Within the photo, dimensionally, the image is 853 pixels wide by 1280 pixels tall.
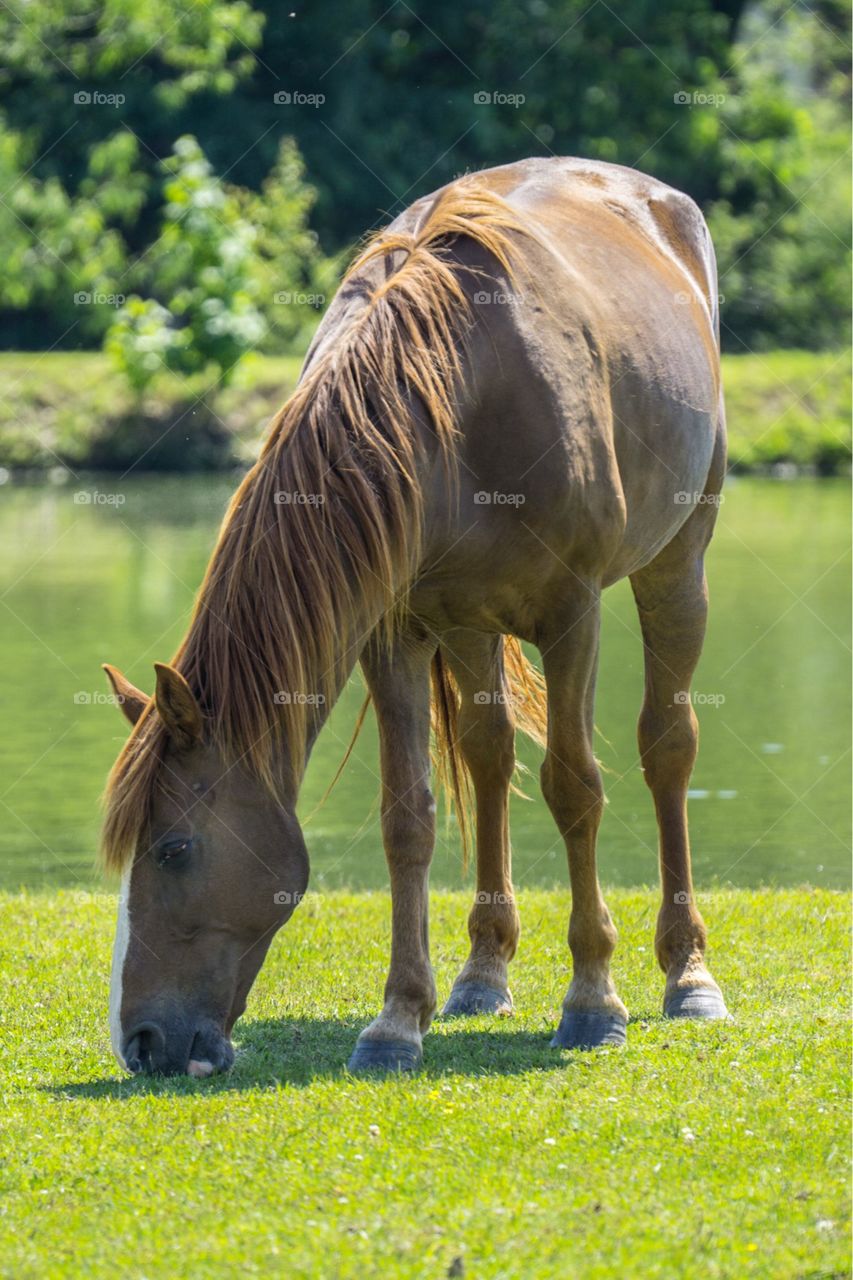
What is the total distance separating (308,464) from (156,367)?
78.4 ft

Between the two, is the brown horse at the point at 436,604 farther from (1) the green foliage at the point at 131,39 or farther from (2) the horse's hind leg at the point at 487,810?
(1) the green foliage at the point at 131,39

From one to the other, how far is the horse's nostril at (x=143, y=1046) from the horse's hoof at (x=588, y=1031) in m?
1.20

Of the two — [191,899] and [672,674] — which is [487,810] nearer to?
[672,674]

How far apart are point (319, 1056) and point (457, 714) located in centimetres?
146

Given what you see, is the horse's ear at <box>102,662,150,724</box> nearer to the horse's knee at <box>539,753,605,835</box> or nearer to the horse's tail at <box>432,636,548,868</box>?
the horse's knee at <box>539,753,605,835</box>

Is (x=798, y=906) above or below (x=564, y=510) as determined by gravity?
below

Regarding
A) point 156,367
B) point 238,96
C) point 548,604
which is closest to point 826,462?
point 156,367

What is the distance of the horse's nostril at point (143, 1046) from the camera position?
4.42 meters

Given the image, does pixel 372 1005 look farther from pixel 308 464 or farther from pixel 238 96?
pixel 238 96

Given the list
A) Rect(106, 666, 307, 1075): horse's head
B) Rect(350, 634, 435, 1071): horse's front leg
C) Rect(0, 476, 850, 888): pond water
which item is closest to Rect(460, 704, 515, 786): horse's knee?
Rect(0, 476, 850, 888): pond water

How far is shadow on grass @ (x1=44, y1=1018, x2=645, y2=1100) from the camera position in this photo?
4.50 m

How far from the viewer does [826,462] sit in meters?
30.3

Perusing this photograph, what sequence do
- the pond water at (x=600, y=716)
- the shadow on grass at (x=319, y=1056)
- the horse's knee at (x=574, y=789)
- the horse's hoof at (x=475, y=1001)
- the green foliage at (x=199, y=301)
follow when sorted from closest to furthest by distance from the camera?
the shadow on grass at (x=319, y=1056), the horse's knee at (x=574, y=789), the horse's hoof at (x=475, y=1001), the pond water at (x=600, y=716), the green foliage at (x=199, y=301)

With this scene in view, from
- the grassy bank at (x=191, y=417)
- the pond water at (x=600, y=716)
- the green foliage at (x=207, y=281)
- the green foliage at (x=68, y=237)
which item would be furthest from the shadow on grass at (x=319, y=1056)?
the green foliage at (x=68, y=237)
